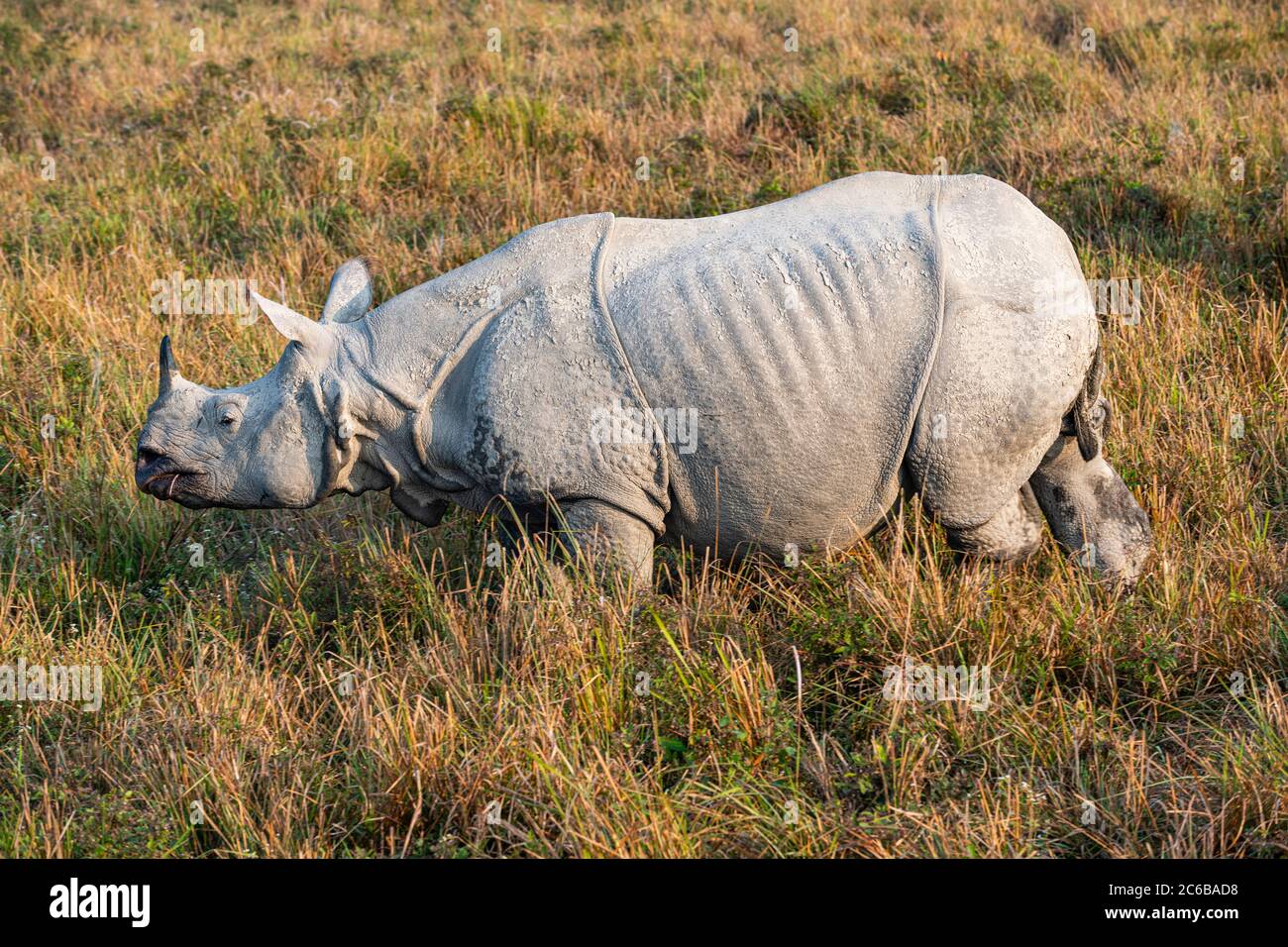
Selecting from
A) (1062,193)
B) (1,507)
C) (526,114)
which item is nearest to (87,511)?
(1,507)

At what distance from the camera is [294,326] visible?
4.40 meters

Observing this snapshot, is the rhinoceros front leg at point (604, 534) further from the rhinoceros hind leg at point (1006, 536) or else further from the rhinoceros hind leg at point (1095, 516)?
the rhinoceros hind leg at point (1095, 516)

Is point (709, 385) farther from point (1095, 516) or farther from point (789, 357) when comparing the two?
point (1095, 516)

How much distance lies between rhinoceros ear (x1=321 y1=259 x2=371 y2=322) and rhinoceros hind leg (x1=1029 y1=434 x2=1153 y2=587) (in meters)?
2.50

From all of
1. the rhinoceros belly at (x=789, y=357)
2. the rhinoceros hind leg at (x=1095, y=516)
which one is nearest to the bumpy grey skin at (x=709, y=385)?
the rhinoceros belly at (x=789, y=357)

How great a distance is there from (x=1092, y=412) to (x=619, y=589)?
172cm

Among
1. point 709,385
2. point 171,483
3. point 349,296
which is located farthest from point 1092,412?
point 171,483

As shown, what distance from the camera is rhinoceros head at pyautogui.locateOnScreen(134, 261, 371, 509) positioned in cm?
443

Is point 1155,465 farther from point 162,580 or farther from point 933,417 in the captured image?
point 162,580

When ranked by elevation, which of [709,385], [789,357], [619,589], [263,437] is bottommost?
[619,589]

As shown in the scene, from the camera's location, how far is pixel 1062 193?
25.1ft

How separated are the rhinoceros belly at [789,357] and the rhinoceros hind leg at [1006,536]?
345mm

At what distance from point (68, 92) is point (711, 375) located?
847 centimetres

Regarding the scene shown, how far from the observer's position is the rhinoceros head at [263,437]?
4434 mm
